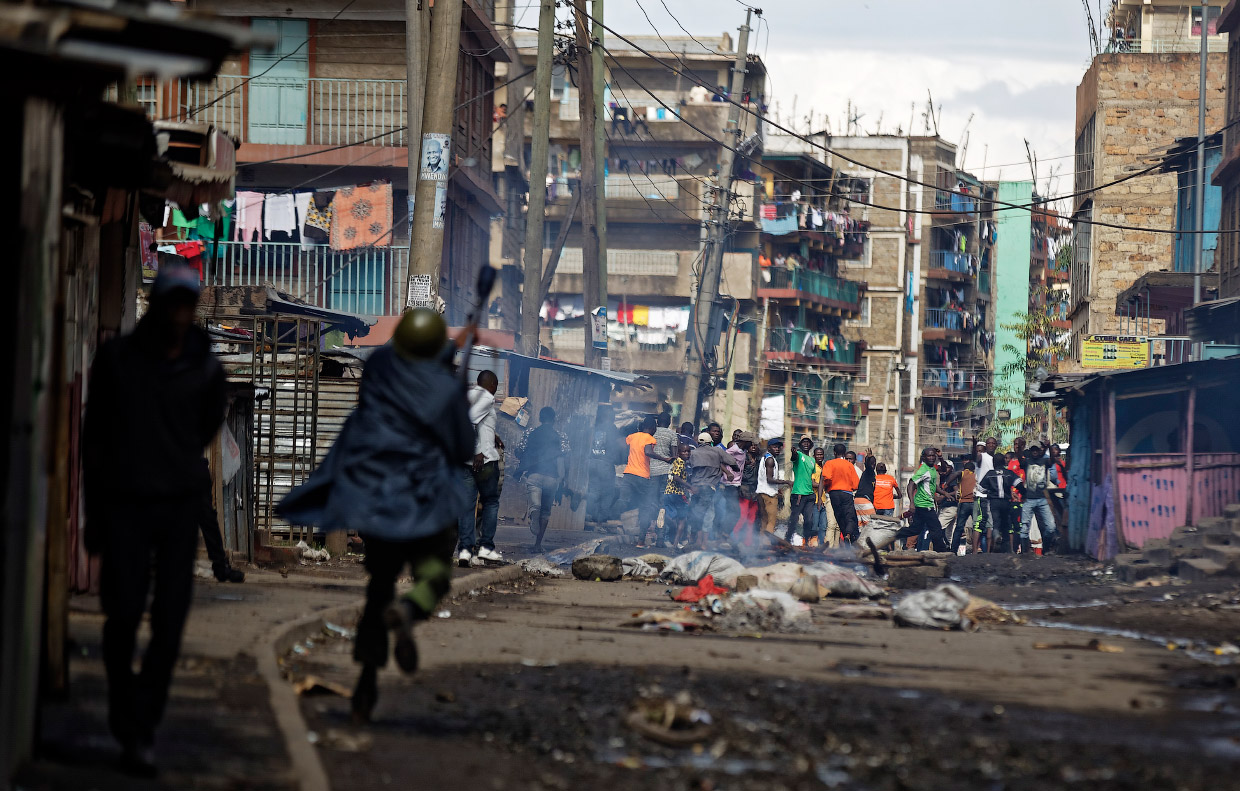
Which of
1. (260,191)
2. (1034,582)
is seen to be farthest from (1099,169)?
(1034,582)

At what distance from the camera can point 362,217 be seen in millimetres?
26469

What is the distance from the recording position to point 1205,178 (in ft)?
128

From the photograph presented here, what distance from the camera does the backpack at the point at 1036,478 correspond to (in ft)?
74.5

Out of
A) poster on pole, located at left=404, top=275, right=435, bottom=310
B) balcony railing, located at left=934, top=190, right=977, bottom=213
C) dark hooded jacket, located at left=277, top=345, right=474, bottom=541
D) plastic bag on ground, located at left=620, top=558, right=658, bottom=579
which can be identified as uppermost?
balcony railing, located at left=934, top=190, right=977, bottom=213

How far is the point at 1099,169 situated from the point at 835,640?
140 feet

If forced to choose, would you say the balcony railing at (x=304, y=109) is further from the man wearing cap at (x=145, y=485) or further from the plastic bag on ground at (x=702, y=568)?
the man wearing cap at (x=145, y=485)

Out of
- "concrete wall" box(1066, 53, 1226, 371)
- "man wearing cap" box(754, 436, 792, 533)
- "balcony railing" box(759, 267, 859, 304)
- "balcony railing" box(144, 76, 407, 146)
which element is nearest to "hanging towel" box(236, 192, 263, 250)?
"balcony railing" box(144, 76, 407, 146)

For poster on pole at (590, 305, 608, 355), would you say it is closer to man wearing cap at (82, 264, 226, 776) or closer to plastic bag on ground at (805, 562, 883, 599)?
plastic bag on ground at (805, 562, 883, 599)

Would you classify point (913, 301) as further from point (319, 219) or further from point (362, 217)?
point (319, 219)

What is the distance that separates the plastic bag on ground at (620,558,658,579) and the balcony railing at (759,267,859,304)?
47516mm


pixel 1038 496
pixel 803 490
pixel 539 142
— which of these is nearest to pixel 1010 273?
pixel 1038 496

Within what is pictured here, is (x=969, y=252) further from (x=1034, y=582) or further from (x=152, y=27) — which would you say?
(x=152, y=27)

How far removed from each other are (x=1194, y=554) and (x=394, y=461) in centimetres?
1346

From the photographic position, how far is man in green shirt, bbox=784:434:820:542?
928 inches
